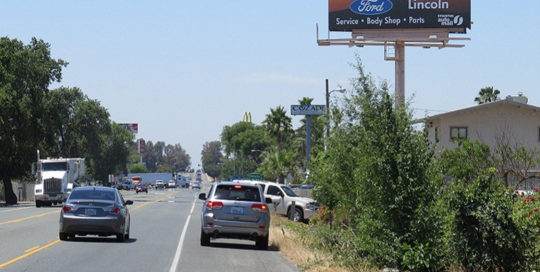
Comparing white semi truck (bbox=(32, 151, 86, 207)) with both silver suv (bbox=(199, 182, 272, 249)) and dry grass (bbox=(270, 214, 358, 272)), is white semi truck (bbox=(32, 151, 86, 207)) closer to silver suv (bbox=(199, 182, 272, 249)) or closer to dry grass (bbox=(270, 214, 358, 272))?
dry grass (bbox=(270, 214, 358, 272))

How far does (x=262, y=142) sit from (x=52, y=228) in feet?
451

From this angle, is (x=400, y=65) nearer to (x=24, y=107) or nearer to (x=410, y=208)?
(x=24, y=107)

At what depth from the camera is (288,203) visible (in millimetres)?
37375

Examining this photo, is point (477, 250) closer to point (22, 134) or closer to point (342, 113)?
point (342, 113)

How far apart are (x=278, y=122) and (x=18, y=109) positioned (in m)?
33.5

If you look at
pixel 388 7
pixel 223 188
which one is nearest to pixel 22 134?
pixel 388 7

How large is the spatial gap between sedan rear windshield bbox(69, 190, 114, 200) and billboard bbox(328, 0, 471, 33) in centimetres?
3543

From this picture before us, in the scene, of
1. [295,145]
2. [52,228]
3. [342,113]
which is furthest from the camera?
[295,145]

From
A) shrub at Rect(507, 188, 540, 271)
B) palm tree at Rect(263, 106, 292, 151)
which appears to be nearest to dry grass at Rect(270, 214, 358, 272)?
shrub at Rect(507, 188, 540, 271)

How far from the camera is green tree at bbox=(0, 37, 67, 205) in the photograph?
6334cm

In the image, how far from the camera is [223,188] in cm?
2312

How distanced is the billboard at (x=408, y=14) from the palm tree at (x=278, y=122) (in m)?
35.3

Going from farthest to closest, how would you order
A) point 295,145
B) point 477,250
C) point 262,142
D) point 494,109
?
point 262,142, point 295,145, point 494,109, point 477,250

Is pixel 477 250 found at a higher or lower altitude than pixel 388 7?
lower
